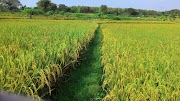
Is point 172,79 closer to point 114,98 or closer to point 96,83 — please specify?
point 114,98

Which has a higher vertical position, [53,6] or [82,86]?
[82,86]

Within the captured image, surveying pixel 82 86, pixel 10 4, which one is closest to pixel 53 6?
pixel 10 4

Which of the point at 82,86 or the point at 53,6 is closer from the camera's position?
the point at 82,86

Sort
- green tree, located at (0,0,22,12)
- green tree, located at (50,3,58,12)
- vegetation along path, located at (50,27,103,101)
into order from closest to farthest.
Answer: vegetation along path, located at (50,27,103,101), green tree, located at (0,0,22,12), green tree, located at (50,3,58,12)

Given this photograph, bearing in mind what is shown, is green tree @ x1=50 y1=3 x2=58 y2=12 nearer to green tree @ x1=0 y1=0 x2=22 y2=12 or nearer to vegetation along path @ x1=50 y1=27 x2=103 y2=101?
green tree @ x1=0 y1=0 x2=22 y2=12

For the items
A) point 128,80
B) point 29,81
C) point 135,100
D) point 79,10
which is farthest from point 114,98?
point 79,10

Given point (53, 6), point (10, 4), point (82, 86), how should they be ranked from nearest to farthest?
point (82, 86) < point (10, 4) < point (53, 6)

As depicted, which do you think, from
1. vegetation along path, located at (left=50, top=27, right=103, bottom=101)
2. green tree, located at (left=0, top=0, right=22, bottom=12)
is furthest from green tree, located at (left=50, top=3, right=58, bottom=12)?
vegetation along path, located at (left=50, top=27, right=103, bottom=101)

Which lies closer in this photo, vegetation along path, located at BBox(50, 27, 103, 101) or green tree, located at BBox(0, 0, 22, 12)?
vegetation along path, located at BBox(50, 27, 103, 101)

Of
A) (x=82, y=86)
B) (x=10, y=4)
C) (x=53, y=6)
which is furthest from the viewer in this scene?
(x=53, y=6)

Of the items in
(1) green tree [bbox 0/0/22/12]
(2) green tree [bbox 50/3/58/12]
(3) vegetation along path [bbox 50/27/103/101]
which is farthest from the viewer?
(2) green tree [bbox 50/3/58/12]

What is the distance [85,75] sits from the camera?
6.59 meters

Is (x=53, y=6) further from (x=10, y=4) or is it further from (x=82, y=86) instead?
(x=82, y=86)

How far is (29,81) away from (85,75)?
10.6ft
